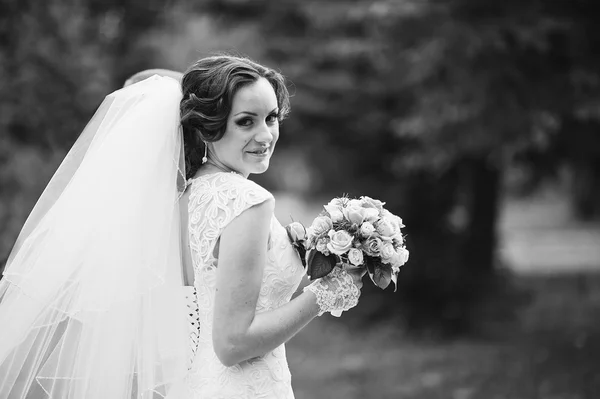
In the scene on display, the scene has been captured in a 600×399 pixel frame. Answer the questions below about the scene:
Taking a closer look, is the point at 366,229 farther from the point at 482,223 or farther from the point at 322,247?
the point at 482,223

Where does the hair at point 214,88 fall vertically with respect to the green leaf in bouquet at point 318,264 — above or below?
above

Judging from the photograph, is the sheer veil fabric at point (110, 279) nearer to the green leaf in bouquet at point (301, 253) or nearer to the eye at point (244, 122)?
the eye at point (244, 122)

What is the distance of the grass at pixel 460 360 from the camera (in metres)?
7.70

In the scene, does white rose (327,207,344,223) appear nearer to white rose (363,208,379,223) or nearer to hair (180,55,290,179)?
white rose (363,208,379,223)

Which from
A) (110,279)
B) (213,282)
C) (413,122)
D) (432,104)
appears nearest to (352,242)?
(213,282)

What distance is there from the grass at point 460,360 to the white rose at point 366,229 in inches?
212

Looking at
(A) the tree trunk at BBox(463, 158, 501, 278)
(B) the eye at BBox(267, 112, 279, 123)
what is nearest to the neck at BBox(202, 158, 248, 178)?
(B) the eye at BBox(267, 112, 279, 123)

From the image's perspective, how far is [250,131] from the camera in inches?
106

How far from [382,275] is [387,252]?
93mm

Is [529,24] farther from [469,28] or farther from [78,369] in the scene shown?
[78,369]

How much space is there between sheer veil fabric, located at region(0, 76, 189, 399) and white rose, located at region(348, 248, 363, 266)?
70cm

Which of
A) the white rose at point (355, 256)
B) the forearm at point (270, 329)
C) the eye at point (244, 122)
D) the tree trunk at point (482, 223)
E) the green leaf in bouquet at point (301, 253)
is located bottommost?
the forearm at point (270, 329)

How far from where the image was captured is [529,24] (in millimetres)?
7250

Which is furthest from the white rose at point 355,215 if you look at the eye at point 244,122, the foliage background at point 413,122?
the foliage background at point 413,122
